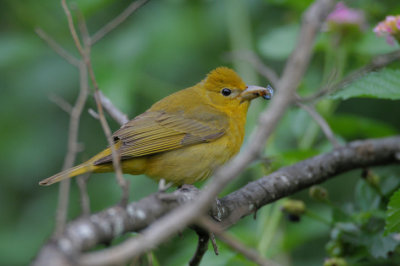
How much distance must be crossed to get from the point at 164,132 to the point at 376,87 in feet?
4.98

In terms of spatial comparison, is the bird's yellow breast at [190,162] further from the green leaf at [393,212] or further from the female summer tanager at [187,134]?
the green leaf at [393,212]

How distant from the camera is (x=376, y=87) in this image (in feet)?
Result: 8.82

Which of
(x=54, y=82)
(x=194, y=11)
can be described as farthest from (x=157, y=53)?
(x=54, y=82)

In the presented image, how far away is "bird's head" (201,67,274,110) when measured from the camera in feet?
12.8

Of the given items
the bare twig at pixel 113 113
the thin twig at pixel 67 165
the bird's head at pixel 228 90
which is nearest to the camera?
the thin twig at pixel 67 165

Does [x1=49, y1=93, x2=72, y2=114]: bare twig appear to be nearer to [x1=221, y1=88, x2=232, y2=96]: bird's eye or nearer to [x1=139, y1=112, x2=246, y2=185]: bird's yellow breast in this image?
[x1=139, y1=112, x2=246, y2=185]: bird's yellow breast

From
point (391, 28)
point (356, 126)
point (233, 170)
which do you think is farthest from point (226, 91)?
point (233, 170)

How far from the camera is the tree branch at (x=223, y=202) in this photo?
137cm

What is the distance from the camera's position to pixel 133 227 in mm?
1701

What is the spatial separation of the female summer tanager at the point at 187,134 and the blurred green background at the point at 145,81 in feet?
1.09

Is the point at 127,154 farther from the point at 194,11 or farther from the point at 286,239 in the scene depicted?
→ the point at 194,11

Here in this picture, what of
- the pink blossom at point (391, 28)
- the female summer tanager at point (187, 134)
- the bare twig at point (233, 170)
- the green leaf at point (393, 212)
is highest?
the female summer tanager at point (187, 134)

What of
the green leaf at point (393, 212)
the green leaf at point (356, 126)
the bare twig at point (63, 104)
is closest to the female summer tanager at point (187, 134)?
the bare twig at point (63, 104)

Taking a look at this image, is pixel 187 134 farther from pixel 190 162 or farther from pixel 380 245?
pixel 380 245
